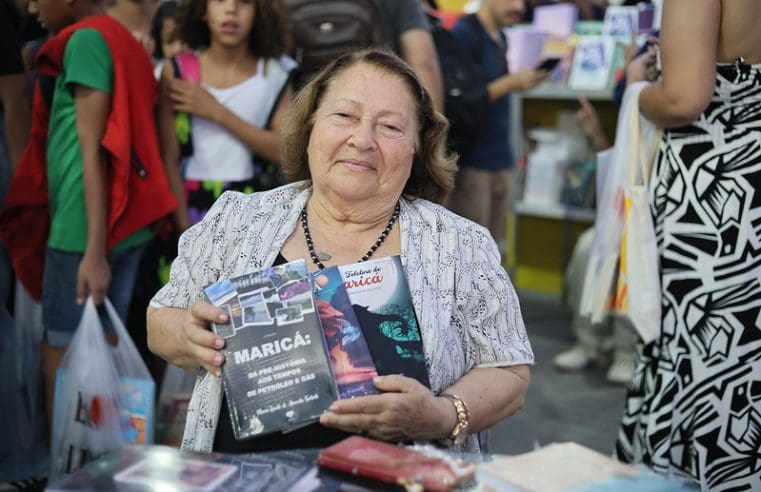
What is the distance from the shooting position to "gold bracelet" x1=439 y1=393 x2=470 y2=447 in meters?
1.55

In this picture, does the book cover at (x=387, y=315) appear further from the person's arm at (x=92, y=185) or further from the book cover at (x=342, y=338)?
the person's arm at (x=92, y=185)

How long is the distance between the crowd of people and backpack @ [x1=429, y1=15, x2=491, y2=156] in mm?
126

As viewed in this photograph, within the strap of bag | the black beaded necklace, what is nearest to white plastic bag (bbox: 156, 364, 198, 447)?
the black beaded necklace

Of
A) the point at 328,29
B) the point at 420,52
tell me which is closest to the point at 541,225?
the point at 420,52

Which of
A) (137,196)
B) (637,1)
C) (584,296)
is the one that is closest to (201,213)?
(137,196)

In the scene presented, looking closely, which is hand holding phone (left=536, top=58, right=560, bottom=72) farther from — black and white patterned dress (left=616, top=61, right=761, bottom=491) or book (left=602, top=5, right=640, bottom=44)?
black and white patterned dress (left=616, top=61, right=761, bottom=491)

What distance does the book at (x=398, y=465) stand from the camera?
1.13 metres

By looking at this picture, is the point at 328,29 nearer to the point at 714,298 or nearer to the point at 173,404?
the point at 173,404

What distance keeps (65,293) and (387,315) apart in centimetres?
167

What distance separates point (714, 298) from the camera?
231 cm

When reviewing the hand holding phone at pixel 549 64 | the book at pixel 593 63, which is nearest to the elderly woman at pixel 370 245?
the hand holding phone at pixel 549 64

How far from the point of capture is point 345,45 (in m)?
3.10

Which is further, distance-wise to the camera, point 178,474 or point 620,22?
point 620,22

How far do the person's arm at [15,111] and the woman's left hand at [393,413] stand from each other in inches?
81.2
